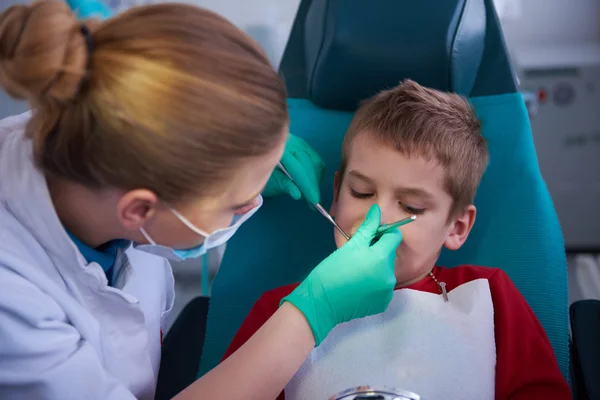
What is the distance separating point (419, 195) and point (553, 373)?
425 mm

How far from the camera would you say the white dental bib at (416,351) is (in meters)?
1.04

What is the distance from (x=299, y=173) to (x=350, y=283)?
38 centimetres

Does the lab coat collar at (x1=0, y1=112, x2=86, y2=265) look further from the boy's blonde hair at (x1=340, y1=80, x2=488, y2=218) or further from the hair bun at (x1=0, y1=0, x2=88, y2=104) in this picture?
the boy's blonde hair at (x1=340, y1=80, x2=488, y2=218)

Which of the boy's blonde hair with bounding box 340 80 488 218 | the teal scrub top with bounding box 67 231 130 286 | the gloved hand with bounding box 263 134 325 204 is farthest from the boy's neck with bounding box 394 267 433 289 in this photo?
the teal scrub top with bounding box 67 231 130 286

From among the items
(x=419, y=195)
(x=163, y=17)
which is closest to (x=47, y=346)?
(x=163, y=17)

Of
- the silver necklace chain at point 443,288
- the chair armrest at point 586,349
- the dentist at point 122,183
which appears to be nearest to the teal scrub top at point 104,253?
the dentist at point 122,183

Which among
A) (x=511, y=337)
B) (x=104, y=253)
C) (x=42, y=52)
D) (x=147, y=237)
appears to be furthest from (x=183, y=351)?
(x=42, y=52)

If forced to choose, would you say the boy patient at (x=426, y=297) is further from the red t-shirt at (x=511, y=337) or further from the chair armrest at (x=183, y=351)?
Result: the chair armrest at (x=183, y=351)

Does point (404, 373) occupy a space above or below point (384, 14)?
below

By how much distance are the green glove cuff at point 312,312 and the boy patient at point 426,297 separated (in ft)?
0.43

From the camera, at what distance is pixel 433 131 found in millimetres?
1177

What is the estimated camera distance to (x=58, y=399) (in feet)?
2.66

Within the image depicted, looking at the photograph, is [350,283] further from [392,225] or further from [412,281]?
[412,281]

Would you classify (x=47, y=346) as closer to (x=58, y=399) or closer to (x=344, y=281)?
(x=58, y=399)
